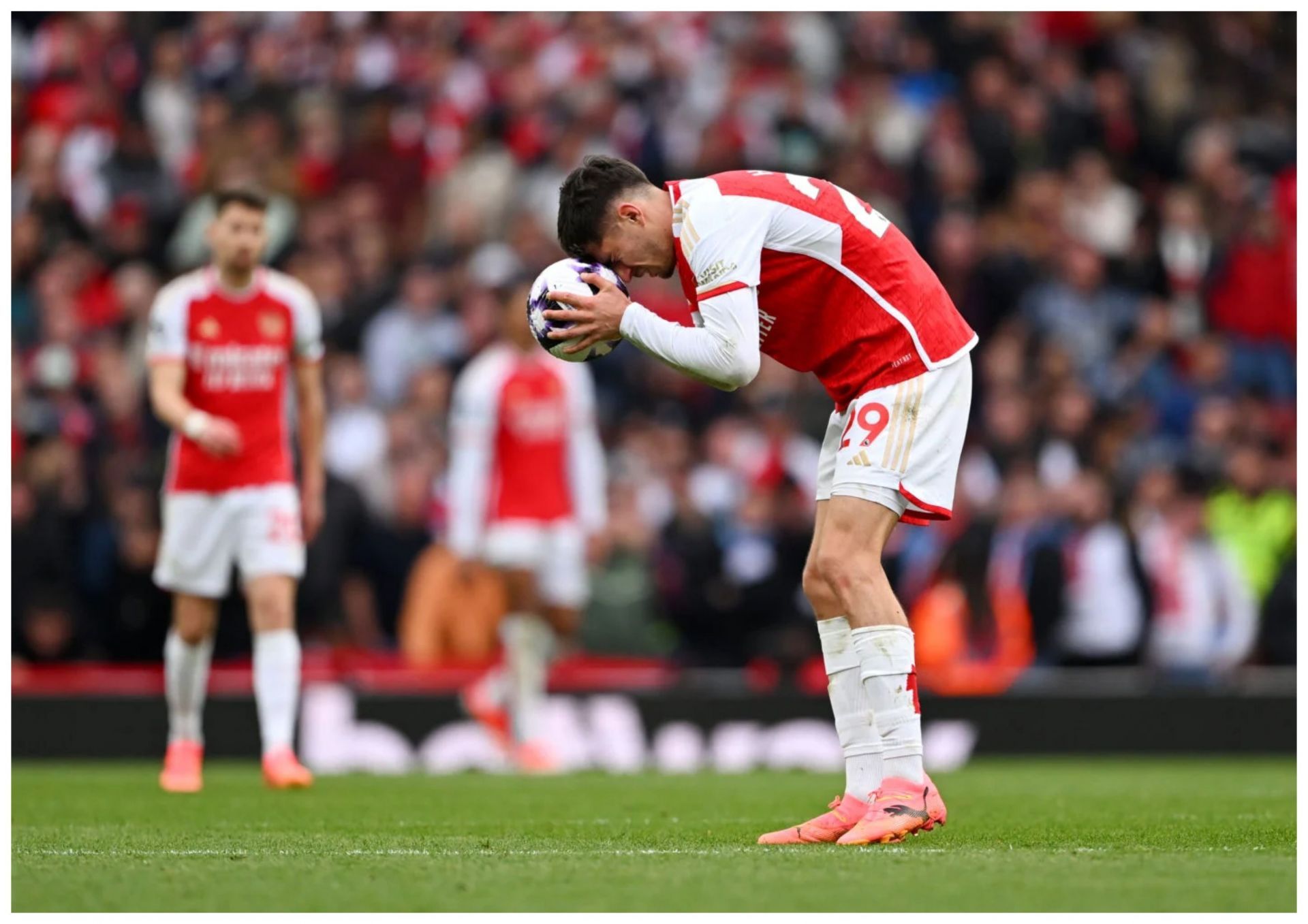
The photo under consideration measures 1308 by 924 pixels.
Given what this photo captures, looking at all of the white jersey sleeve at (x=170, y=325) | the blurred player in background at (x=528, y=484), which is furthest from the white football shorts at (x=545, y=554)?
the white jersey sleeve at (x=170, y=325)

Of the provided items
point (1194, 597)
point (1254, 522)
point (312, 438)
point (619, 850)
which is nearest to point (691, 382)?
point (1194, 597)

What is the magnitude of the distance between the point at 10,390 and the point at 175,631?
6.33 meters

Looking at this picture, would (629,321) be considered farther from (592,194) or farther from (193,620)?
(193,620)

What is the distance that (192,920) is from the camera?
4855mm

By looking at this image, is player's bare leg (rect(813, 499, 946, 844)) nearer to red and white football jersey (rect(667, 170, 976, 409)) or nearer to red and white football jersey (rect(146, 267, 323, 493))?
red and white football jersey (rect(667, 170, 976, 409))

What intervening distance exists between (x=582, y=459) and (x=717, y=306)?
239 inches

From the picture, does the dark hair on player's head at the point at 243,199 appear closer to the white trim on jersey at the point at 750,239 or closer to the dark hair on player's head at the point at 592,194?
the dark hair on player's head at the point at 592,194

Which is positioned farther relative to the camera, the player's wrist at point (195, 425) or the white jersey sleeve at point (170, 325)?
the white jersey sleeve at point (170, 325)

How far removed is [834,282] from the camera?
6.67 metres

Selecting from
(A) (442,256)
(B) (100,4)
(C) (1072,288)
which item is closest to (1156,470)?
(C) (1072,288)

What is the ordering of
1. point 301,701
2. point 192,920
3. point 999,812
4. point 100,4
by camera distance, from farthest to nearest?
point 100,4
point 301,701
point 999,812
point 192,920

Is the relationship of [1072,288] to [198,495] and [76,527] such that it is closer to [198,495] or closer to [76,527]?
[76,527]

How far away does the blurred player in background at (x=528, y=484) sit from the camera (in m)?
12.2

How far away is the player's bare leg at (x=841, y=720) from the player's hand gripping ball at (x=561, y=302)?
929 mm
